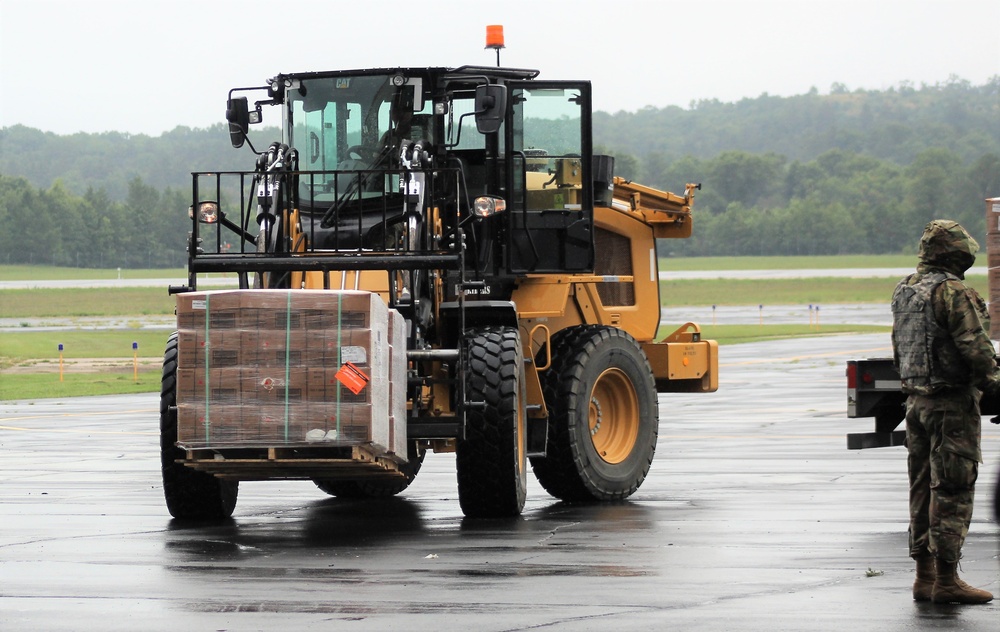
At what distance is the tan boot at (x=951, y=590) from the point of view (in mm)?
8805

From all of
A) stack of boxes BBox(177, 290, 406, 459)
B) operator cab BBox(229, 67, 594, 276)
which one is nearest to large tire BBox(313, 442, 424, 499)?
operator cab BBox(229, 67, 594, 276)

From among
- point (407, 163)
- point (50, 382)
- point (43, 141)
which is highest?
point (43, 141)

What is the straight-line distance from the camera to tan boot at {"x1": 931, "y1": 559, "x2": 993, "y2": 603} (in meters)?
8.80

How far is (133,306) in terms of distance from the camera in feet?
252

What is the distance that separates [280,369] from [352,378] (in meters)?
0.51

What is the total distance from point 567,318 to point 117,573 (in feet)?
18.5

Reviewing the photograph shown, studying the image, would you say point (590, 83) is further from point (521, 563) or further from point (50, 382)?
point (50, 382)

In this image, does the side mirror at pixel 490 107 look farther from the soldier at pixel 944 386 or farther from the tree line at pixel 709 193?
the tree line at pixel 709 193

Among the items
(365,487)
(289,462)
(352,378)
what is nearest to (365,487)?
(365,487)

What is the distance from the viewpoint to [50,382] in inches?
1417

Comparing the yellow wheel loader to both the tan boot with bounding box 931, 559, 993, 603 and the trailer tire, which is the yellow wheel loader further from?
the tan boot with bounding box 931, 559, 993, 603

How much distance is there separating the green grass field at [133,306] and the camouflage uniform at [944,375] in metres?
25.5

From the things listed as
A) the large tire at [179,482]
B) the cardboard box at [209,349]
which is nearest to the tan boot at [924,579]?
the cardboard box at [209,349]

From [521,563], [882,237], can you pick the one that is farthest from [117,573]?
[882,237]
